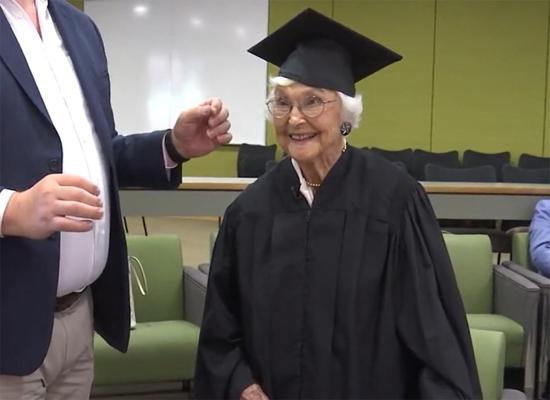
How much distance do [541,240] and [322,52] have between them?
8.87 ft

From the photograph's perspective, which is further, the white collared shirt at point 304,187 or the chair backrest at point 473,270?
the chair backrest at point 473,270

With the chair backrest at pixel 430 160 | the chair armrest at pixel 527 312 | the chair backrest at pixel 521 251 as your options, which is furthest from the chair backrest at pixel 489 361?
the chair backrest at pixel 430 160

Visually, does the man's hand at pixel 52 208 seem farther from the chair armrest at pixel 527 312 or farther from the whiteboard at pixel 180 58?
the whiteboard at pixel 180 58

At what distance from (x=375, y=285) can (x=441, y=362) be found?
24 centimetres

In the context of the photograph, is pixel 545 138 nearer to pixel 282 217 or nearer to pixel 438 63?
pixel 438 63

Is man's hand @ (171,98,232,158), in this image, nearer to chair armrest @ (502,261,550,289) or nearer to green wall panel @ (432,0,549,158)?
chair armrest @ (502,261,550,289)

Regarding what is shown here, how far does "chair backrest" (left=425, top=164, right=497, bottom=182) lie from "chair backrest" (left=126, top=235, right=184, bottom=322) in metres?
3.54

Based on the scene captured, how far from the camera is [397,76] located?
9.88m

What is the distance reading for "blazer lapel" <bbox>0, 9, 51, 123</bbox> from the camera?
1.42 m

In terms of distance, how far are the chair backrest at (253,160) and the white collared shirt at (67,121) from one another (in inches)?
243

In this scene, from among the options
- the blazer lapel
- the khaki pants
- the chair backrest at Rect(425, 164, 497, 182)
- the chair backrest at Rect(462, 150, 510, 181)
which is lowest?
the khaki pants

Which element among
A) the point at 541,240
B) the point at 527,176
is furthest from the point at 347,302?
the point at 527,176

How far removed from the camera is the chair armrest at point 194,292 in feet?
12.0

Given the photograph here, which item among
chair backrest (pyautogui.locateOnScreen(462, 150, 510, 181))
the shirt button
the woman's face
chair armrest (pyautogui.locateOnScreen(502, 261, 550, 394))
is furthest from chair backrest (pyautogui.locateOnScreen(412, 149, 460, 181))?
the shirt button
